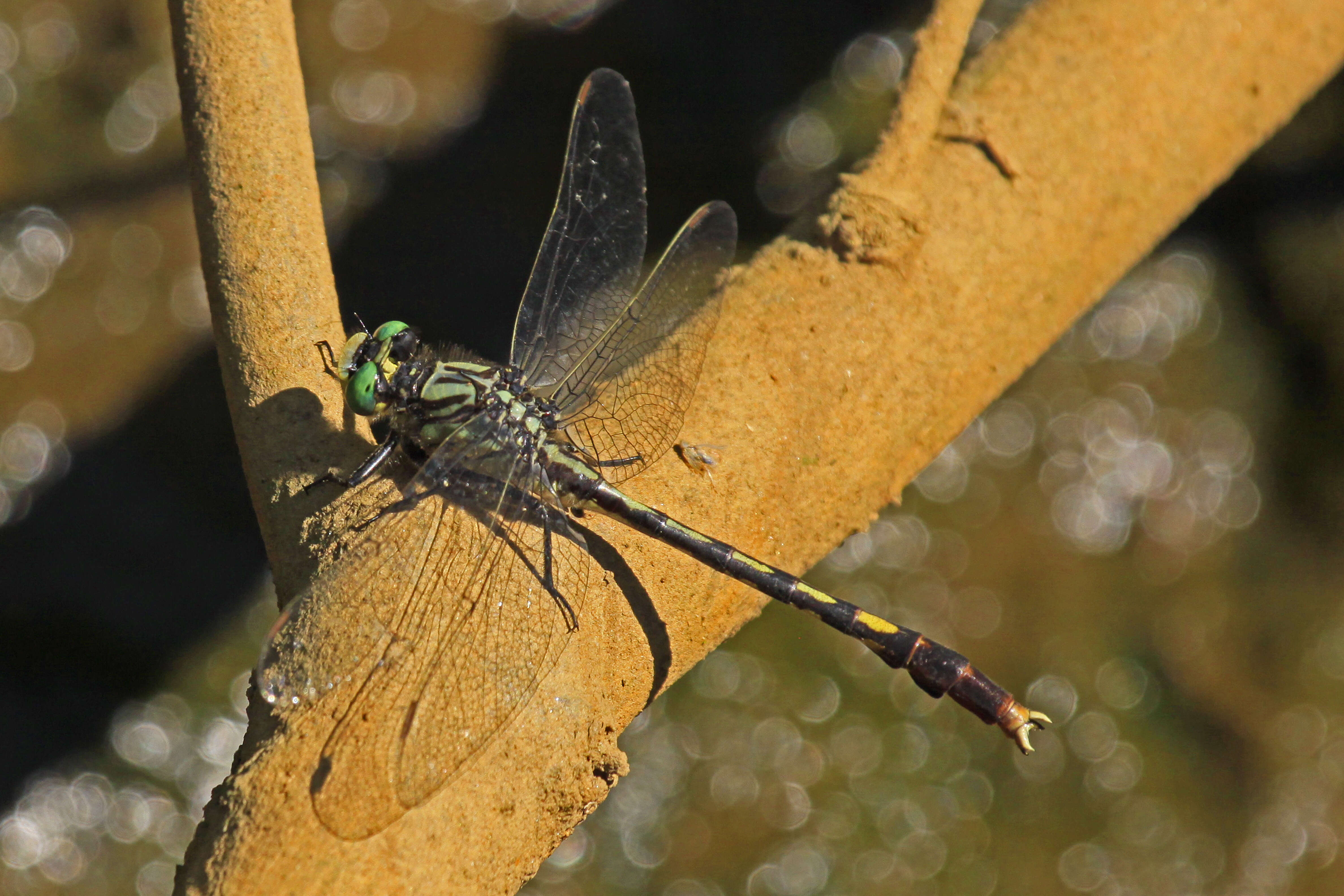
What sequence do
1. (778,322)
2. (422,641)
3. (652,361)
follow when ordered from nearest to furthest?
(422,641)
(778,322)
(652,361)

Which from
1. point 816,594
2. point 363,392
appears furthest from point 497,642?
point 816,594

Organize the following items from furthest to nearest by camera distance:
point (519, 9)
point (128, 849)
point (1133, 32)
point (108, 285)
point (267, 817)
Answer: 1. point (519, 9)
2. point (108, 285)
3. point (128, 849)
4. point (1133, 32)
5. point (267, 817)

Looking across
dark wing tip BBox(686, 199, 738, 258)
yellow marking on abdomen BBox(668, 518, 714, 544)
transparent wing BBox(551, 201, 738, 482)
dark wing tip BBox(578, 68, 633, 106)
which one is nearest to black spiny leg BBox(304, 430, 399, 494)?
transparent wing BBox(551, 201, 738, 482)

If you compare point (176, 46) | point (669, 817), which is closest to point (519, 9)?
point (176, 46)

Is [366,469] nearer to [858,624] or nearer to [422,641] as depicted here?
[422,641]

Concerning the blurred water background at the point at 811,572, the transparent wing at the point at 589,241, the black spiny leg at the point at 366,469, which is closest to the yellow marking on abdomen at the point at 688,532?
the black spiny leg at the point at 366,469

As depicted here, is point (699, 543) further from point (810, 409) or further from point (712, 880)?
point (712, 880)

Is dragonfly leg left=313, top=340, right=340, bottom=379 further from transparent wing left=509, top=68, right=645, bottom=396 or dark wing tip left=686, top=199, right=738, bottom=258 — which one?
dark wing tip left=686, top=199, right=738, bottom=258
